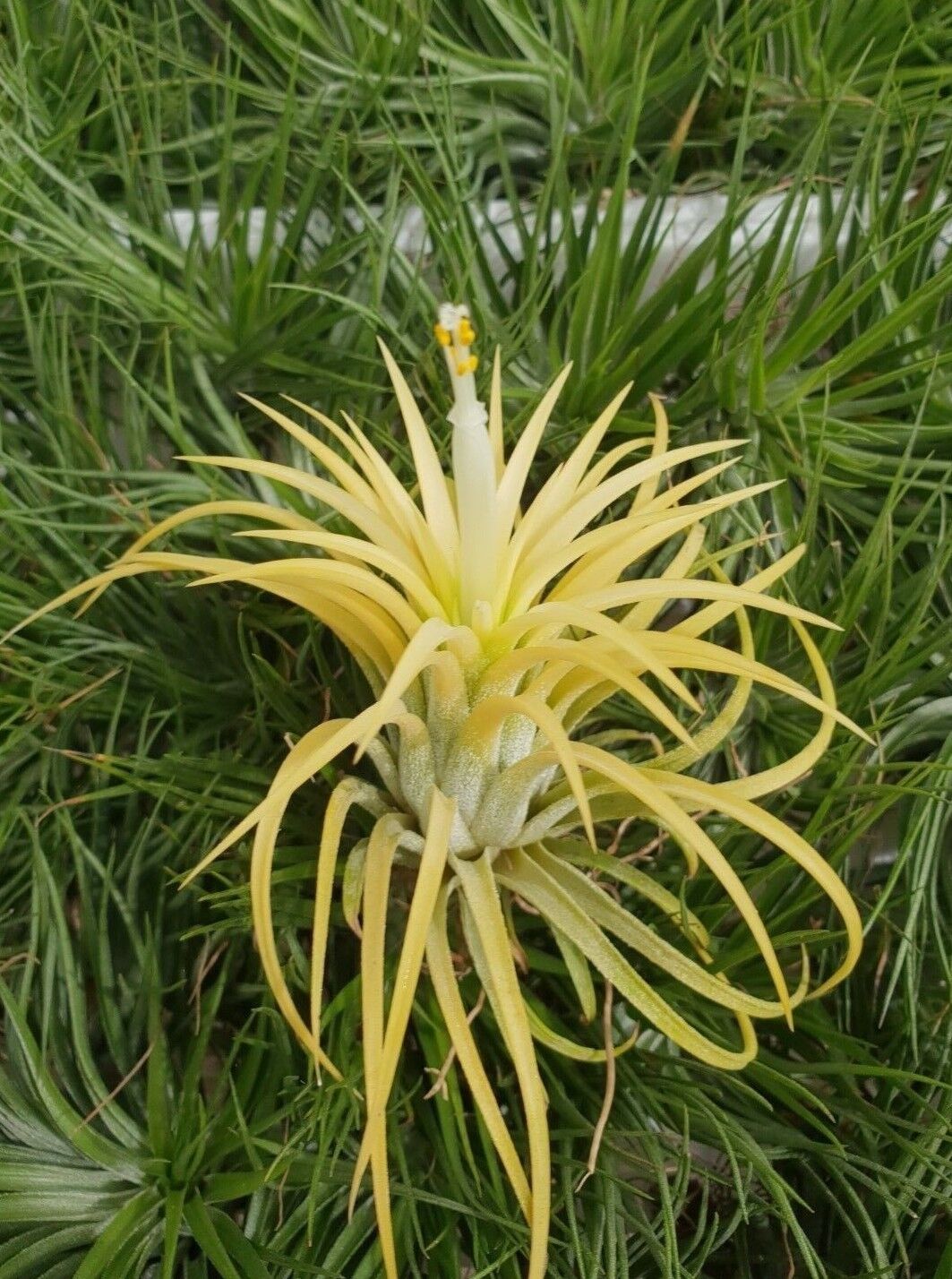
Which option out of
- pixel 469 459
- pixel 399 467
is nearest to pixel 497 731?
pixel 469 459

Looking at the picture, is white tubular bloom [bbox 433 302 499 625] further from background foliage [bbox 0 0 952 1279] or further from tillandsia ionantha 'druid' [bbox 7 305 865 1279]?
background foliage [bbox 0 0 952 1279]

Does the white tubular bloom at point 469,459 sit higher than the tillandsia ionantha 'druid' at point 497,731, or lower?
higher

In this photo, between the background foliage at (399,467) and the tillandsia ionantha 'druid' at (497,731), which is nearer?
the tillandsia ionantha 'druid' at (497,731)

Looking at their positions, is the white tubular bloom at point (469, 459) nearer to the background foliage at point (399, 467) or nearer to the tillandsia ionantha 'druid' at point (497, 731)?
the tillandsia ionantha 'druid' at point (497, 731)

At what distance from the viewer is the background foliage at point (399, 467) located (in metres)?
0.49

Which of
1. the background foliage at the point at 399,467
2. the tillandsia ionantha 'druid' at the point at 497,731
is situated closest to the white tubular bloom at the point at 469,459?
the tillandsia ionantha 'druid' at the point at 497,731

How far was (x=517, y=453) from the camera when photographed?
1.56 ft

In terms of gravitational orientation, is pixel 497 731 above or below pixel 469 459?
below

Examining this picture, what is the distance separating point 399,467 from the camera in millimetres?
594

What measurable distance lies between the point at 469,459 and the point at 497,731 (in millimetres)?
116

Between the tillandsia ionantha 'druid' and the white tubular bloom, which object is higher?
the white tubular bloom

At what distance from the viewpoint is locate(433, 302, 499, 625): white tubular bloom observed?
0.39 metres

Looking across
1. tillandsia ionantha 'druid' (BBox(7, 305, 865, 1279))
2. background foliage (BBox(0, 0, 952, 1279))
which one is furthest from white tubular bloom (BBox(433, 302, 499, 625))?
background foliage (BBox(0, 0, 952, 1279))

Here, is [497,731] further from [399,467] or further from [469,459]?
[399,467]
